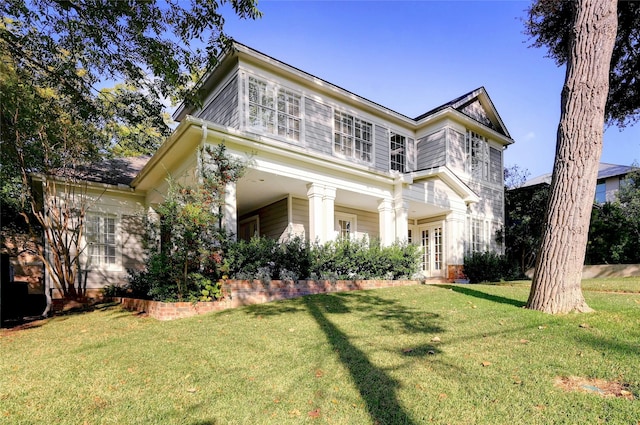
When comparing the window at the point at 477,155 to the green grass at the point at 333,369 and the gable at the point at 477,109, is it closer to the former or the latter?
the gable at the point at 477,109

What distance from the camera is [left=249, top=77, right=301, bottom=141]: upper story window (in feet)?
34.0

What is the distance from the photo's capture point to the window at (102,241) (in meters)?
10.8

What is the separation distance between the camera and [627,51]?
1280 cm

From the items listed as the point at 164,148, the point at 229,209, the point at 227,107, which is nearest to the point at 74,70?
the point at 164,148

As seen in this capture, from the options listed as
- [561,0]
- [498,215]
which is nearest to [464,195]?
[498,215]

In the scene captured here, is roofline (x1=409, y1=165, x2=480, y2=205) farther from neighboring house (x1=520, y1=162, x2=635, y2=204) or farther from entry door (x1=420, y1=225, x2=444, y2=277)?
neighboring house (x1=520, y1=162, x2=635, y2=204)

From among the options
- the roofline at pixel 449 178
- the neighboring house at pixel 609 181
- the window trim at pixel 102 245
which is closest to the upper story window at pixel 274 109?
the roofline at pixel 449 178

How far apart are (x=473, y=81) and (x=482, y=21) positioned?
22.1 feet

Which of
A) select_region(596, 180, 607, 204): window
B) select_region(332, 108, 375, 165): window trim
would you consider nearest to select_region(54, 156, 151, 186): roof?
select_region(332, 108, 375, 165): window trim

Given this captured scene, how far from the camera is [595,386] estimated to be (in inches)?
113

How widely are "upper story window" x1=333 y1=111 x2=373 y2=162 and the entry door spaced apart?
13.7 feet

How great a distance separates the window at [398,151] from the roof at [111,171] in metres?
9.90

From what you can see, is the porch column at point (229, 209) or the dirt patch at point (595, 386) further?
the porch column at point (229, 209)

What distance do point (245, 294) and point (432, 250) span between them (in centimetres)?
965
